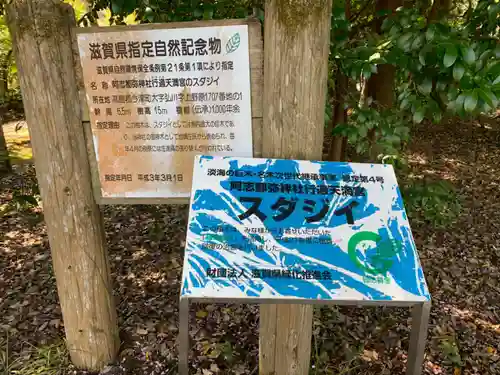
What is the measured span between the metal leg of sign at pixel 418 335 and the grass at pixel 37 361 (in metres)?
2.11

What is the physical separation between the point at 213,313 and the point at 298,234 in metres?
1.84

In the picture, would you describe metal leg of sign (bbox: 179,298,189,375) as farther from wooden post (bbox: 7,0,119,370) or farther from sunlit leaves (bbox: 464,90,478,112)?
sunlit leaves (bbox: 464,90,478,112)

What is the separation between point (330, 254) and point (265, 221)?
0.29 meters

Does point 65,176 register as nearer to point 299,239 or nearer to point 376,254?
point 299,239

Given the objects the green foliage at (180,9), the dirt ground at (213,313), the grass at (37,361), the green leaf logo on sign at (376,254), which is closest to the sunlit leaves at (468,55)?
the green leaf logo on sign at (376,254)

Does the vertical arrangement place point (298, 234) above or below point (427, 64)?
below

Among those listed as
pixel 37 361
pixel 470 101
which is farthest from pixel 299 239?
pixel 37 361

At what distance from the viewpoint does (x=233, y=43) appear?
185 cm

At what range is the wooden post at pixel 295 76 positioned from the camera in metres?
1.75

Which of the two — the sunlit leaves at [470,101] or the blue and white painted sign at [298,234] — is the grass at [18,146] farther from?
the sunlit leaves at [470,101]

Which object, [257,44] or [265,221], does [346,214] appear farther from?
[257,44]

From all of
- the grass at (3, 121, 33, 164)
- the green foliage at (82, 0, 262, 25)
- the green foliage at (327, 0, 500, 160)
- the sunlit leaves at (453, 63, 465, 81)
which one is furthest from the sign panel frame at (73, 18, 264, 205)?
the grass at (3, 121, 33, 164)

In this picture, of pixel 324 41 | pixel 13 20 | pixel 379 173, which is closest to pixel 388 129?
pixel 379 173

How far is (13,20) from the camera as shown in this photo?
1.89 metres
